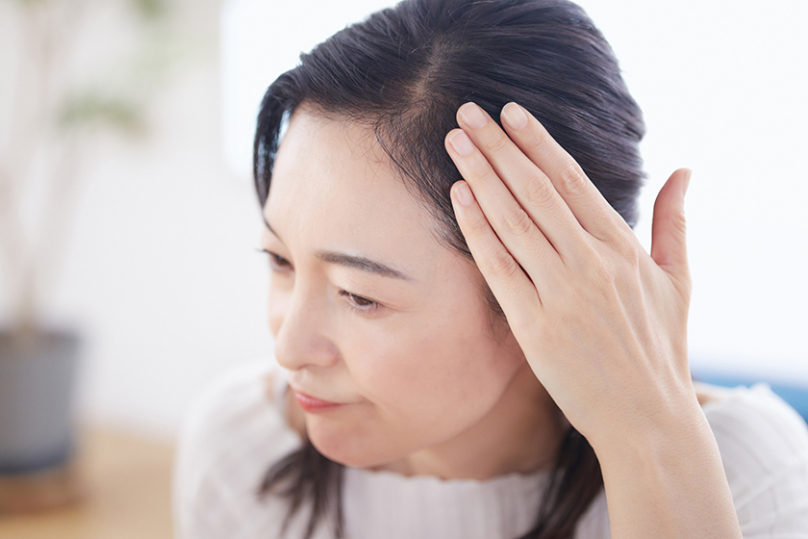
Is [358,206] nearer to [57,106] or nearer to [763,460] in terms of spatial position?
[763,460]

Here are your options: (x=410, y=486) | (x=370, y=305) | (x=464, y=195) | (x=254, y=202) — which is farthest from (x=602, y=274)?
(x=254, y=202)

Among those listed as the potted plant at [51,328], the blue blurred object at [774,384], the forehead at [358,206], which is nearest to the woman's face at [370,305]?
the forehead at [358,206]

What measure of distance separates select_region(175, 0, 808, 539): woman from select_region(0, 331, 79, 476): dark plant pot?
1782 mm

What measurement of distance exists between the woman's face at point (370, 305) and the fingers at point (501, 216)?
78 mm

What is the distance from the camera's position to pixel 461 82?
2.40 feet

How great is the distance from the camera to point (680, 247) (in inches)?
31.8

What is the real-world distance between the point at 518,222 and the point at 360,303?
22 centimetres

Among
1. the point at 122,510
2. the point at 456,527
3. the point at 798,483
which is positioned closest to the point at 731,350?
the point at 798,483

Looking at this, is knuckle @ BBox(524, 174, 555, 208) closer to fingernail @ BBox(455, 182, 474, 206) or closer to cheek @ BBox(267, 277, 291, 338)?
fingernail @ BBox(455, 182, 474, 206)

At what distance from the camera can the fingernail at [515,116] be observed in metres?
0.68

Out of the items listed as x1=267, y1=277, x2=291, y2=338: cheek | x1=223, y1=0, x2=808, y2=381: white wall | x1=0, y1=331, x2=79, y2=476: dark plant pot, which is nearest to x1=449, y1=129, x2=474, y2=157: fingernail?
x1=267, y1=277, x2=291, y2=338: cheek

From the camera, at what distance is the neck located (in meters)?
1.00

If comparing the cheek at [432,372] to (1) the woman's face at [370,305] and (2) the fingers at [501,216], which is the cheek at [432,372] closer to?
(1) the woman's face at [370,305]

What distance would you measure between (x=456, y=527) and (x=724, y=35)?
1439 millimetres
